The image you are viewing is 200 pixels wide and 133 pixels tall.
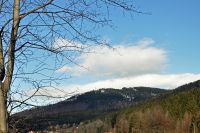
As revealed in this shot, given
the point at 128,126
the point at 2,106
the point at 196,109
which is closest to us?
the point at 2,106

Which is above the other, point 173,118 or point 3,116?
point 173,118

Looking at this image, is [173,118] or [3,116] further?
[173,118]

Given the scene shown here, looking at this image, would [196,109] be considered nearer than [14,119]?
No

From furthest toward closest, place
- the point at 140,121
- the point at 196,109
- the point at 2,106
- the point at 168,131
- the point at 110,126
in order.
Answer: the point at 110,126
the point at 140,121
the point at 196,109
the point at 168,131
the point at 2,106

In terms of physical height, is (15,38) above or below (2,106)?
above

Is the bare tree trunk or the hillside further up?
the hillside

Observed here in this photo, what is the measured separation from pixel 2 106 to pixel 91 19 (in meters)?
1.59

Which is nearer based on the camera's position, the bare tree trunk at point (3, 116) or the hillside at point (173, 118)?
the bare tree trunk at point (3, 116)

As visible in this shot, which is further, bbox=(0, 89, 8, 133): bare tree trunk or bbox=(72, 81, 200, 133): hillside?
bbox=(72, 81, 200, 133): hillside

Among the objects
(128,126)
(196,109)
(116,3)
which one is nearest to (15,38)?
(116,3)

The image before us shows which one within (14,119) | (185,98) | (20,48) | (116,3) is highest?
(185,98)

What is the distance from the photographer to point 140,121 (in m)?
134

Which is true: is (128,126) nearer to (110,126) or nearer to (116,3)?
(110,126)

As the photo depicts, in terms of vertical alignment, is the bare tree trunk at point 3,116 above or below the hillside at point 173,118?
below
